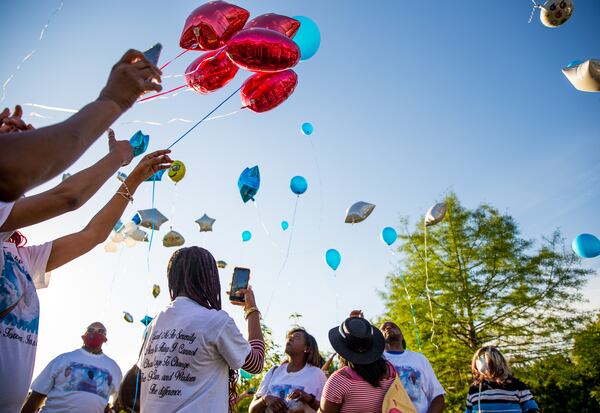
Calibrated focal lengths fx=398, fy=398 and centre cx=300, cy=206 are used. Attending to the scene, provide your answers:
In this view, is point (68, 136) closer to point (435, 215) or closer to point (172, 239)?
point (172, 239)

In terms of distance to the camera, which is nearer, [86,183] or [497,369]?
[86,183]

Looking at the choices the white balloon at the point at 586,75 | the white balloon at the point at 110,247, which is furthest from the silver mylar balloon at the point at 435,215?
the white balloon at the point at 110,247

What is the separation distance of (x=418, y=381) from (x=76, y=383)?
3.26 metres

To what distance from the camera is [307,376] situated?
3684 mm

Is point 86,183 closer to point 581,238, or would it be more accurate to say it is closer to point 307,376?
point 307,376

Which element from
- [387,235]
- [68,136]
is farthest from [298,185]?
[68,136]

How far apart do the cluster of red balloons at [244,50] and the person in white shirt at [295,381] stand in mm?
2473

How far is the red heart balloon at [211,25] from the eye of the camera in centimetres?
355

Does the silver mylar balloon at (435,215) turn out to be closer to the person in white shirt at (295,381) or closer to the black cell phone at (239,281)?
the person in white shirt at (295,381)

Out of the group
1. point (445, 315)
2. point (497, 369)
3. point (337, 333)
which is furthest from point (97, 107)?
point (445, 315)

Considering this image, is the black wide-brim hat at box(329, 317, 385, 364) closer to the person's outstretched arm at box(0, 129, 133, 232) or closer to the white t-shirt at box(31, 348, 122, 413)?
the person's outstretched arm at box(0, 129, 133, 232)

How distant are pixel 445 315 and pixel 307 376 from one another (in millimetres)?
9915

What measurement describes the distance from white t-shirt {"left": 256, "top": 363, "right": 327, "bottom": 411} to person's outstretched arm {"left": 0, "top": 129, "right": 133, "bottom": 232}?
2.90 m

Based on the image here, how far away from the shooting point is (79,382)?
151 inches
